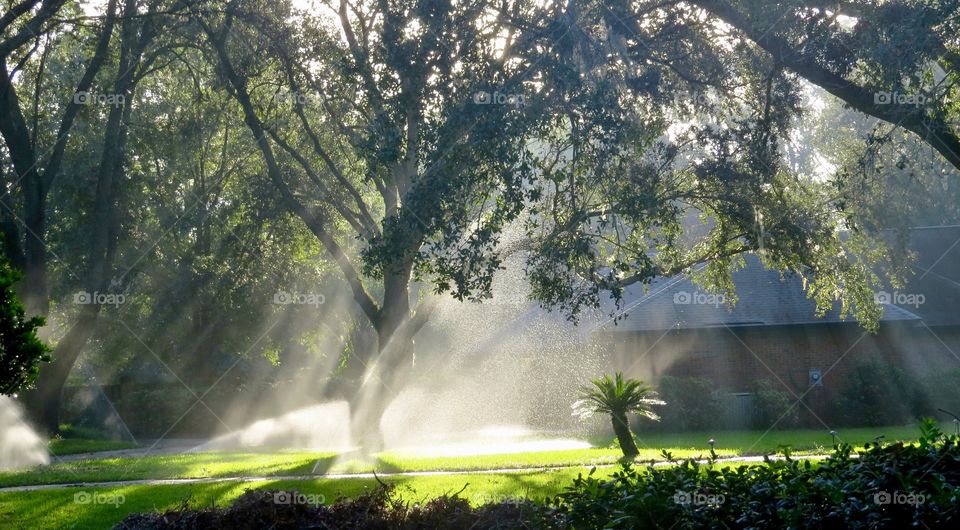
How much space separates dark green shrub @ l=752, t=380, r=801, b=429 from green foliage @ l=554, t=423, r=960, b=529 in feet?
77.4

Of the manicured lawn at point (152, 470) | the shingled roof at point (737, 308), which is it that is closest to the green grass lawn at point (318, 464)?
the manicured lawn at point (152, 470)

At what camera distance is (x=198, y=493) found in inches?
547

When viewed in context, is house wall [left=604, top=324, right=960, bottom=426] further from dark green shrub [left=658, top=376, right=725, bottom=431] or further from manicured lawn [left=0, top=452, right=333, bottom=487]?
manicured lawn [left=0, top=452, right=333, bottom=487]

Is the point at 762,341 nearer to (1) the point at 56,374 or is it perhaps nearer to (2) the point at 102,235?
(2) the point at 102,235

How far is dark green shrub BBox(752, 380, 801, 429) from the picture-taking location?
3008cm

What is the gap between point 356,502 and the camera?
27.4 feet

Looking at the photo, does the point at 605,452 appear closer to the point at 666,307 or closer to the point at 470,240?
the point at 470,240

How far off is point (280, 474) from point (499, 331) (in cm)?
2524

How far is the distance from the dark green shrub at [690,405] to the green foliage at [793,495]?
2239 cm

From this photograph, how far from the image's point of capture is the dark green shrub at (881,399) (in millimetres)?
30078

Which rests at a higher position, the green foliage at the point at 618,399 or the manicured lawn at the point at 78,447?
the green foliage at the point at 618,399

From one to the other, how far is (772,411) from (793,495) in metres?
25.0

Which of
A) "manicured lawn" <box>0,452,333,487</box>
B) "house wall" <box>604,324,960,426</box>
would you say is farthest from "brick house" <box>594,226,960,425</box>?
"manicured lawn" <box>0,452,333,487</box>

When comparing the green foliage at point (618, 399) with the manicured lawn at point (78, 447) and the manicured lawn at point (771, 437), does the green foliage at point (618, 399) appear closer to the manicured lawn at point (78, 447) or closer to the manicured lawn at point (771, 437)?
the manicured lawn at point (771, 437)
